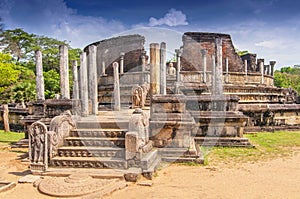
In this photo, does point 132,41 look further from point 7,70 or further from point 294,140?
point 294,140

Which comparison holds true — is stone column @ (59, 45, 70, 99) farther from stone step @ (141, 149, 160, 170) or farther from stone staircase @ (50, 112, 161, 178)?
stone step @ (141, 149, 160, 170)

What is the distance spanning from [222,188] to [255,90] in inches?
629

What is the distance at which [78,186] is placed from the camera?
4539 millimetres

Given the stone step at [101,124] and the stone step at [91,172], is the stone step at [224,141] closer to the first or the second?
the stone step at [101,124]

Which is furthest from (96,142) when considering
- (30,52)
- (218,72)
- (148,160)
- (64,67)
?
(30,52)

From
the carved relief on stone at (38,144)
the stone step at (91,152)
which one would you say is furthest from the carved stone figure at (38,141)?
the stone step at (91,152)

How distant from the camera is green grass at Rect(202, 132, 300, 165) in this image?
6.67 metres

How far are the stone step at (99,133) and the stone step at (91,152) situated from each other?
0.48 m


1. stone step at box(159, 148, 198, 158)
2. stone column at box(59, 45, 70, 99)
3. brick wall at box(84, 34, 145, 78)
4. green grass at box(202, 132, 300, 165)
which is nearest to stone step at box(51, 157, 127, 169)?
stone step at box(159, 148, 198, 158)

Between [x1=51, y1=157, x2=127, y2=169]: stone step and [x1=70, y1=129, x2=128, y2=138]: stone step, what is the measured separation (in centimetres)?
77

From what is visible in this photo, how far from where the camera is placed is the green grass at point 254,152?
6.67 m

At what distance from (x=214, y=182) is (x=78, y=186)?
8.79 ft

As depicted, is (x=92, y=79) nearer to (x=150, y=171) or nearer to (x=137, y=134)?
(x=137, y=134)

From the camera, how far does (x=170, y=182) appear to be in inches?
195
